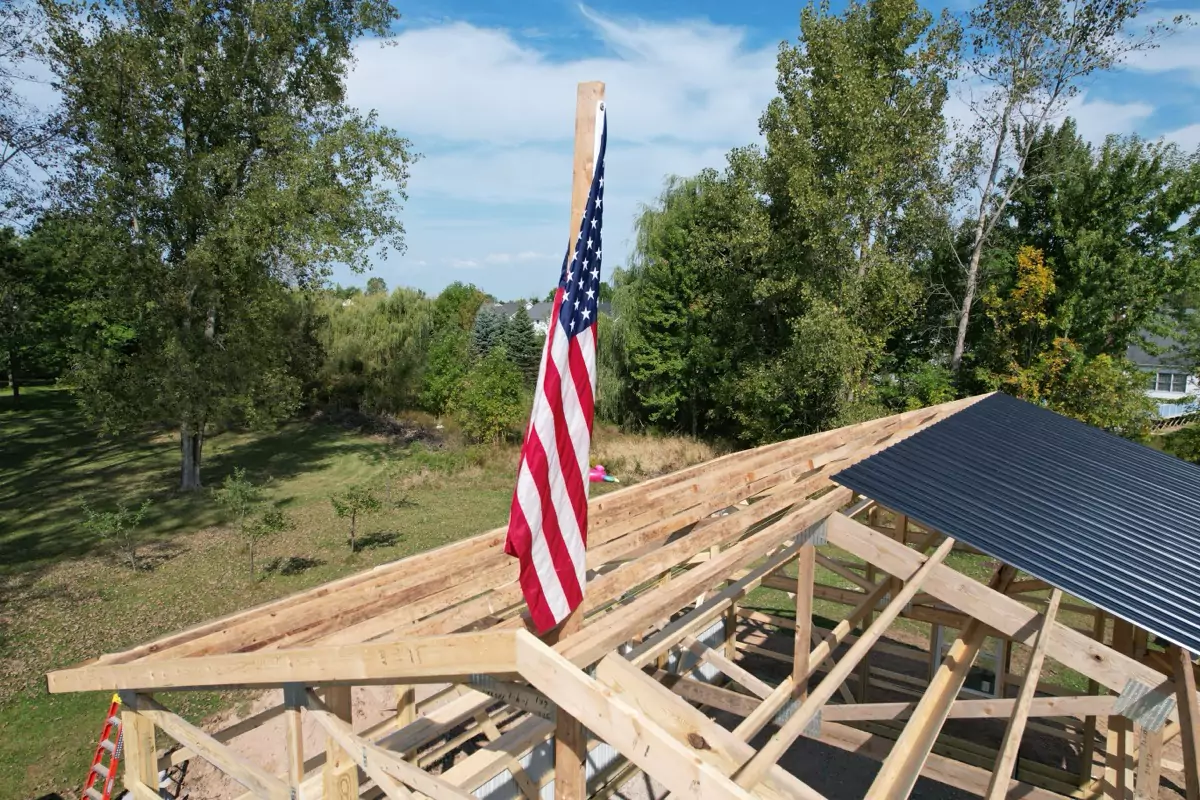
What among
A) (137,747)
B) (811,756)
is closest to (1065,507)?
(811,756)

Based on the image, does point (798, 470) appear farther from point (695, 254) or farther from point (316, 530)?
point (695, 254)

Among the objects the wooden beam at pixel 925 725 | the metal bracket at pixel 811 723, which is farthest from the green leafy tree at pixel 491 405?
the wooden beam at pixel 925 725

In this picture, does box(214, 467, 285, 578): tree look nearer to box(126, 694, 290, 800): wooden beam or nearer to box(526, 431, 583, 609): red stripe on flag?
box(126, 694, 290, 800): wooden beam

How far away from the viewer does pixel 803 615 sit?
18.6ft

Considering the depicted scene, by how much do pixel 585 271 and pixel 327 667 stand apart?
2382 mm

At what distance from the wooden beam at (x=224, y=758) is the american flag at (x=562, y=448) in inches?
106

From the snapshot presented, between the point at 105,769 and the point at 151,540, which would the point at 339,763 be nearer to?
the point at 105,769

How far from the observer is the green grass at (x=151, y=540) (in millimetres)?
9617

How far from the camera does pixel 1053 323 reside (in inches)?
872

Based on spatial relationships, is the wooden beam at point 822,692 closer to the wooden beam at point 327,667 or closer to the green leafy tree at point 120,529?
the wooden beam at point 327,667

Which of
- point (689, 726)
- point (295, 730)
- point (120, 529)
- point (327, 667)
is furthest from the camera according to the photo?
point (120, 529)

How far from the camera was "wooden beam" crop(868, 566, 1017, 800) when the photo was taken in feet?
11.5

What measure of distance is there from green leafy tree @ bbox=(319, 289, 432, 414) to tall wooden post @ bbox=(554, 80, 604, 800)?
33.1 metres

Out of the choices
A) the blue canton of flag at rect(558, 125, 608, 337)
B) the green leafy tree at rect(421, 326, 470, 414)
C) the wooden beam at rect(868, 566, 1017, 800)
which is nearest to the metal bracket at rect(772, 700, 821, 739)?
the wooden beam at rect(868, 566, 1017, 800)
